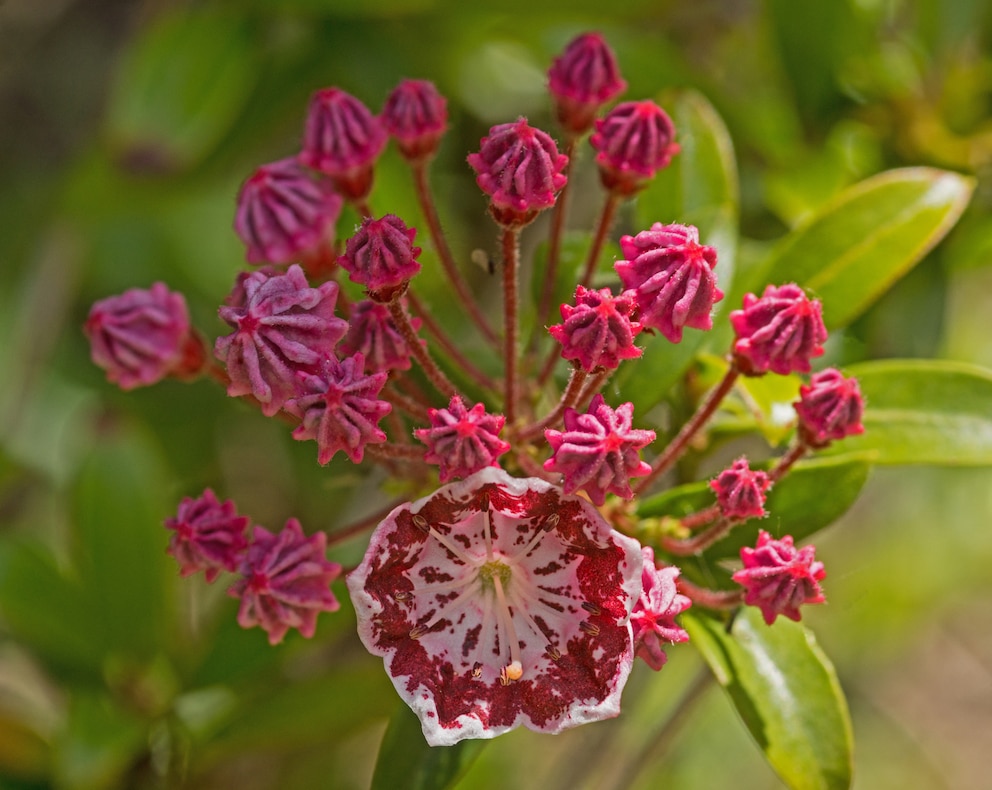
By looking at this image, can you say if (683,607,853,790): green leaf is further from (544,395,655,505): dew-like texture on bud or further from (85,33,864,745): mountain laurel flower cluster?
(544,395,655,505): dew-like texture on bud

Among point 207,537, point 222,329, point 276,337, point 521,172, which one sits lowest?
point 222,329

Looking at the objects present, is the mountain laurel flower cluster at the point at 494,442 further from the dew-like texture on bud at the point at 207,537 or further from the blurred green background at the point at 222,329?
the blurred green background at the point at 222,329

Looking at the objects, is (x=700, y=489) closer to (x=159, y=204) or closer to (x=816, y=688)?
(x=816, y=688)

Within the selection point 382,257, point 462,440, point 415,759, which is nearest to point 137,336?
point 382,257

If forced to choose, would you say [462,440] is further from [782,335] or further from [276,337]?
[782,335]

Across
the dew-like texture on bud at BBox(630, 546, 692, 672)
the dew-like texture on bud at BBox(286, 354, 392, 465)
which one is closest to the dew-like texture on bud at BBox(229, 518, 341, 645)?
the dew-like texture on bud at BBox(286, 354, 392, 465)

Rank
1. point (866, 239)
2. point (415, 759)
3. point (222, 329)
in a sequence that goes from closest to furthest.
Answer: point (415, 759) < point (866, 239) < point (222, 329)
